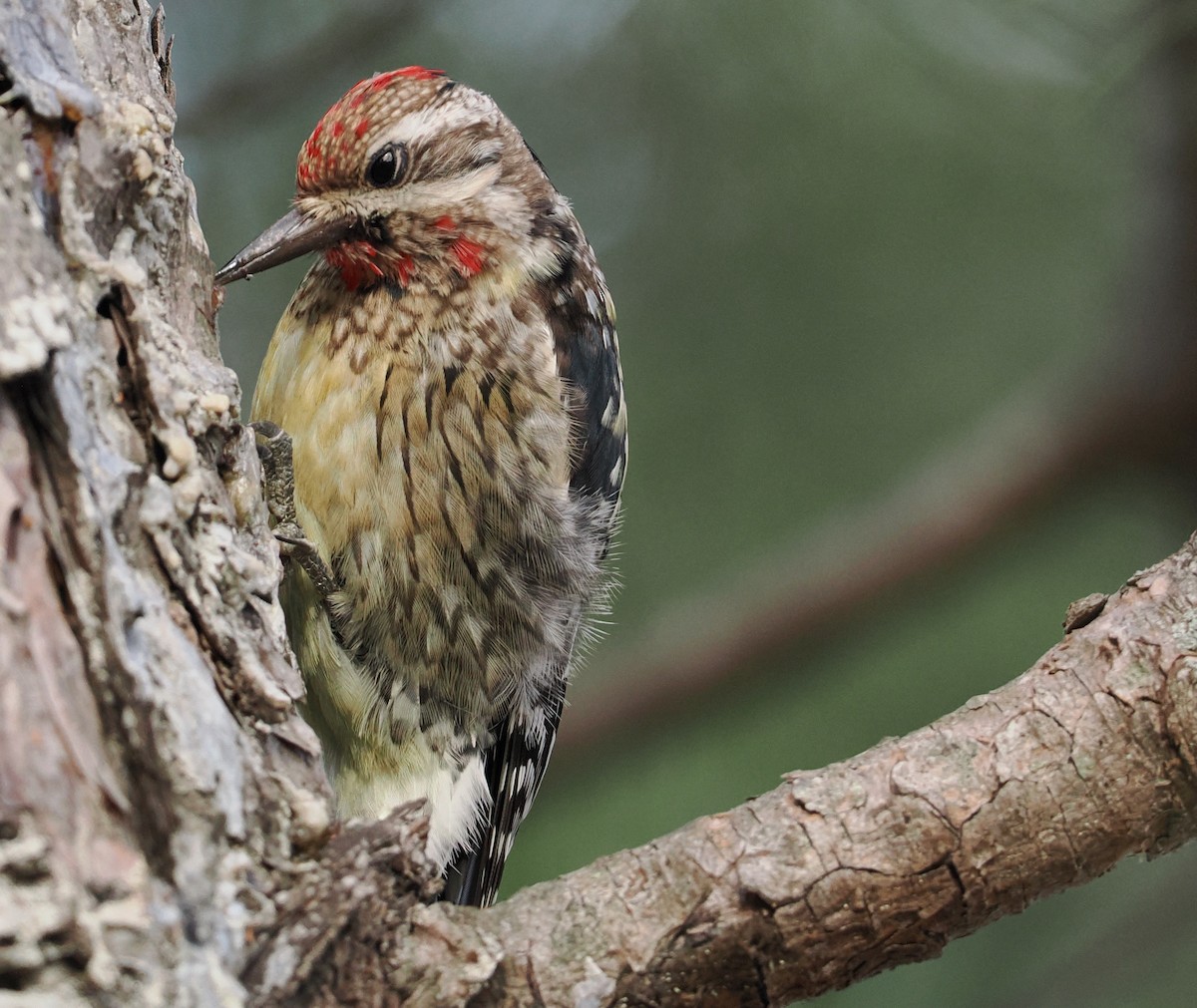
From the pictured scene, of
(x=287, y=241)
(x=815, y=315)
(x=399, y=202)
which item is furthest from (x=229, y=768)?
(x=815, y=315)

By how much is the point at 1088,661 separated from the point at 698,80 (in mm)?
3621

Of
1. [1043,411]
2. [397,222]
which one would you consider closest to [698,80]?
[1043,411]

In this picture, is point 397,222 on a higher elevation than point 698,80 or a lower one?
lower

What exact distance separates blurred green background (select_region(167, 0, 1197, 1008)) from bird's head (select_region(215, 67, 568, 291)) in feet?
2.86

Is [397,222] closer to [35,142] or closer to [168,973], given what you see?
[35,142]

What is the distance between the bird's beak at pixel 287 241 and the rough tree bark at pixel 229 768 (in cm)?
44

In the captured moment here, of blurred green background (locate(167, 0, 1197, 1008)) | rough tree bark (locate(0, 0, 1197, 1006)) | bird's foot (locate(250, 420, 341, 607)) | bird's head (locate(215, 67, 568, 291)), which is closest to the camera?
rough tree bark (locate(0, 0, 1197, 1006))

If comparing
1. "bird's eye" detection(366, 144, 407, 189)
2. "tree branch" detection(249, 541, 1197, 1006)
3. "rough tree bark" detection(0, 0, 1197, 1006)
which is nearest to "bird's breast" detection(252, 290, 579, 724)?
"bird's eye" detection(366, 144, 407, 189)

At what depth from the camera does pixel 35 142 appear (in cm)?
116

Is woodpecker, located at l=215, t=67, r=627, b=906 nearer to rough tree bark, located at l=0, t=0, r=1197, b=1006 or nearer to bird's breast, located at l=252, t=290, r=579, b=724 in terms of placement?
bird's breast, located at l=252, t=290, r=579, b=724

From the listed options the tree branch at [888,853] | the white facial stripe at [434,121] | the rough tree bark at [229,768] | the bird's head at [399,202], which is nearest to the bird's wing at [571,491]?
the bird's head at [399,202]

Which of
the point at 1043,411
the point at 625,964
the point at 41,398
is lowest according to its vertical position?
the point at 625,964

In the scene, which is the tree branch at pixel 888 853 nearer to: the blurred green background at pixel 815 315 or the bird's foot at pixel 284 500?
the bird's foot at pixel 284 500

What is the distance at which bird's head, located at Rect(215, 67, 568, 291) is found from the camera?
1982 millimetres
